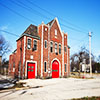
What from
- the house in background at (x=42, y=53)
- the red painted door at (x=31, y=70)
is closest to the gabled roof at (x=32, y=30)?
the house in background at (x=42, y=53)

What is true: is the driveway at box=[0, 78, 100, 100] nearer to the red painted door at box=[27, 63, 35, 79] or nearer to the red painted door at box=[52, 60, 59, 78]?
the red painted door at box=[27, 63, 35, 79]

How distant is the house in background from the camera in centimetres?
1825

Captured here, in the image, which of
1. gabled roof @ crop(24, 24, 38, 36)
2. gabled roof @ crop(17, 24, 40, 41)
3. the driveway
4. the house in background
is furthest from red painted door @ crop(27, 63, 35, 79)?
the driveway

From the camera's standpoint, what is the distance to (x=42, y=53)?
19.9 m

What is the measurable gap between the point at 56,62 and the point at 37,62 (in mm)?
4759

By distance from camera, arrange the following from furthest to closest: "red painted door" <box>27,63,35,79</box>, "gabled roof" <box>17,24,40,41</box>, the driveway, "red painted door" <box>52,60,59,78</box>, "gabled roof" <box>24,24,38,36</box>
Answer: "red painted door" <box>52,60,59,78</box>
"gabled roof" <box>24,24,38,36</box>
"gabled roof" <box>17,24,40,41</box>
"red painted door" <box>27,63,35,79</box>
the driveway

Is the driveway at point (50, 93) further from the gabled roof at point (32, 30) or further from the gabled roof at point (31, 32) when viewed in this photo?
the gabled roof at point (32, 30)

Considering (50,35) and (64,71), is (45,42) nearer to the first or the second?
(50,35)

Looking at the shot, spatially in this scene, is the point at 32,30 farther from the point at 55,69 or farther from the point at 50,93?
the point at 50,93

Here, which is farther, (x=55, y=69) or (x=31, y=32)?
(x=55, y=69)

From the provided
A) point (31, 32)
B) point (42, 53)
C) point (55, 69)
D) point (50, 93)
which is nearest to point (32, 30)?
point (31, 32)

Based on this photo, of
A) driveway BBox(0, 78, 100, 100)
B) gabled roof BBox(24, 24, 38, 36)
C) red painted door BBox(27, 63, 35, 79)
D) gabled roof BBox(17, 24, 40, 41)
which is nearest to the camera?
driveway BBox(0, 78, 100, 100)

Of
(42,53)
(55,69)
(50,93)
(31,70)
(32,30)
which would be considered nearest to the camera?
(50,93)

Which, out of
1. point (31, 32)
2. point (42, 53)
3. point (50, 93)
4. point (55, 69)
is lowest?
point (50, 93)
